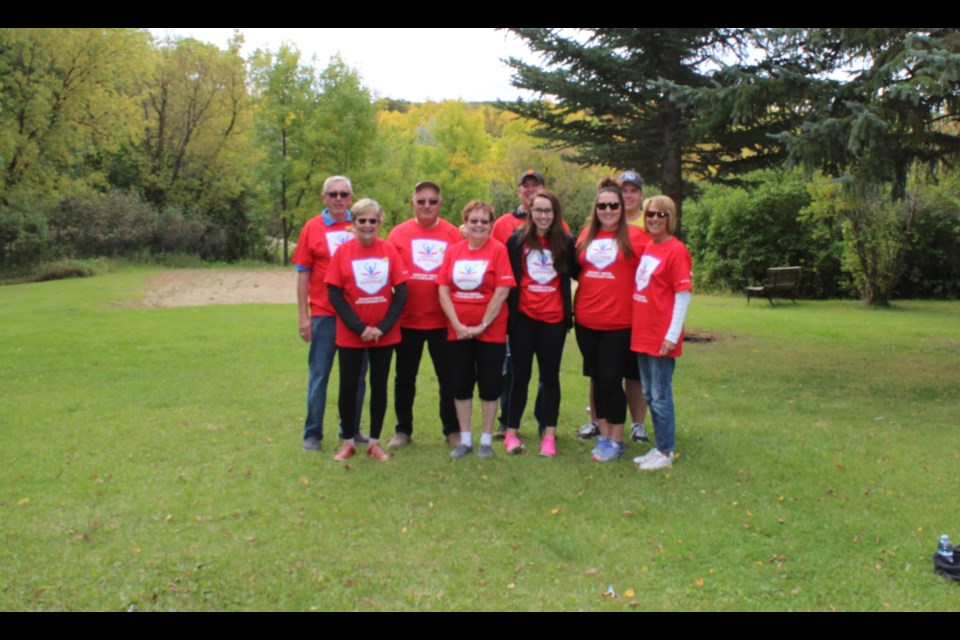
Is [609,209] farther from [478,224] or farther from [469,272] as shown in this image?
[469,272]

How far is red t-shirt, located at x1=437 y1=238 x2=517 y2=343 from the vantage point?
557cm

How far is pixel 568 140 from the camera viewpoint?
12.1m

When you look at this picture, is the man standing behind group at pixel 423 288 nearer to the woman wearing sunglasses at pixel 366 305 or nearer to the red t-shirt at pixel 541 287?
the woman wearing sunglasses at pixel 366 305

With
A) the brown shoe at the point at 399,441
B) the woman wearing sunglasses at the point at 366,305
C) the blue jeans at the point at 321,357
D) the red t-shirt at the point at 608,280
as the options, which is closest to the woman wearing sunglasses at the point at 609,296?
the red t-shirt at the point at 608,280

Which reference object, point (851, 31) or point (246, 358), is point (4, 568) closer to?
point (246, 358)

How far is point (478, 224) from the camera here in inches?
217

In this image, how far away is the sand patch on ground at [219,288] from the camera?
1936 cm

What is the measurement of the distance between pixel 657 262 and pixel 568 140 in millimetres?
7174

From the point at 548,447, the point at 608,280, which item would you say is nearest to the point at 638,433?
the point at 548,447

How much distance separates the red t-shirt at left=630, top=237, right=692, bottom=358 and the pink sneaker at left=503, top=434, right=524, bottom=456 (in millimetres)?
1208

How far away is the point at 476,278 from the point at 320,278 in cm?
124

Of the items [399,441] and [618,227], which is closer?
[618,227]

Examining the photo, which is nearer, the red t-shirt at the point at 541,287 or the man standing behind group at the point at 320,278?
the red t-shirt at the point at 541,287

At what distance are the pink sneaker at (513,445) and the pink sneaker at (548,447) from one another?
0.17 metres
